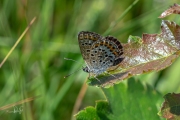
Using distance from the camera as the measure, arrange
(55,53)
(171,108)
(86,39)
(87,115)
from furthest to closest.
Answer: (55,53)
(86,39)
(87,115)
(171,108)

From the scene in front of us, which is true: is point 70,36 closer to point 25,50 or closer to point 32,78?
point 25,50

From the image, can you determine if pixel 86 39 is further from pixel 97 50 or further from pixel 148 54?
pixel 148 54

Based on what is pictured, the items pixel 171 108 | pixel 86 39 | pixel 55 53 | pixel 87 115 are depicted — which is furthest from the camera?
pixel 55 53

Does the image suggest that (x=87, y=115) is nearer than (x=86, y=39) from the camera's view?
Yes

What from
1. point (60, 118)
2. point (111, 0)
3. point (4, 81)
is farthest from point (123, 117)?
point (111, 0)

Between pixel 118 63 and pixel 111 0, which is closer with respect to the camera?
pixel 118 63

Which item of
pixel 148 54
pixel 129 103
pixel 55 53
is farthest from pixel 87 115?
pixel 55 53
